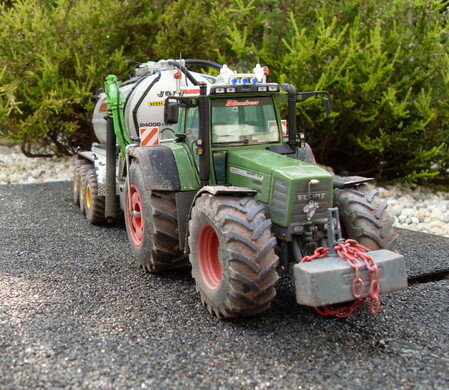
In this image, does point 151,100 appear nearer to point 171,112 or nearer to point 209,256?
point 171,112

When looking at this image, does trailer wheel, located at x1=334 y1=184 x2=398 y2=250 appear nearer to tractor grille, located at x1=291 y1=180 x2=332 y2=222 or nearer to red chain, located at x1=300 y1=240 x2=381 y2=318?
red chain, located at x1=300 y1=240 x2=381 y2=318

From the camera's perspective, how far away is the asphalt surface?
3.97 meters

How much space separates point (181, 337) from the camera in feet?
15.1

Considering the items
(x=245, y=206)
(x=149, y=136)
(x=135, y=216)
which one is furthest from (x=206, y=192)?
(x=149, y=136)

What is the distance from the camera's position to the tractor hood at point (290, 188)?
4.83 meters

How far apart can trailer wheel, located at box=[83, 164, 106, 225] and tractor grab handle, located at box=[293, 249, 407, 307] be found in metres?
4.73

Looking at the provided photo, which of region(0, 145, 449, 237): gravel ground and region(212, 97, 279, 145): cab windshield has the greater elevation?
region(212, 97, 279, 145): cab windshield

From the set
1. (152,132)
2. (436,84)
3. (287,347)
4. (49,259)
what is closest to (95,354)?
(287,347)

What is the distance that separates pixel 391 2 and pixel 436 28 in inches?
50.6

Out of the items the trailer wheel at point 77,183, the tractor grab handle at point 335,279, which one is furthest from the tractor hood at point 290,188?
the trailer wheel at point 77,183

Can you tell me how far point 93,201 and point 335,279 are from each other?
16.6 ft

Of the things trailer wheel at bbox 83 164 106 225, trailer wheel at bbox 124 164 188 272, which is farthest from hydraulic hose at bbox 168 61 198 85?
trailer wheel at bbox 83 164 106 225

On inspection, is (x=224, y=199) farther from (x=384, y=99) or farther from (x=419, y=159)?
(x=419, y=159)

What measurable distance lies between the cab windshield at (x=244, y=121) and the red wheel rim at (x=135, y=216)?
1378 mm
